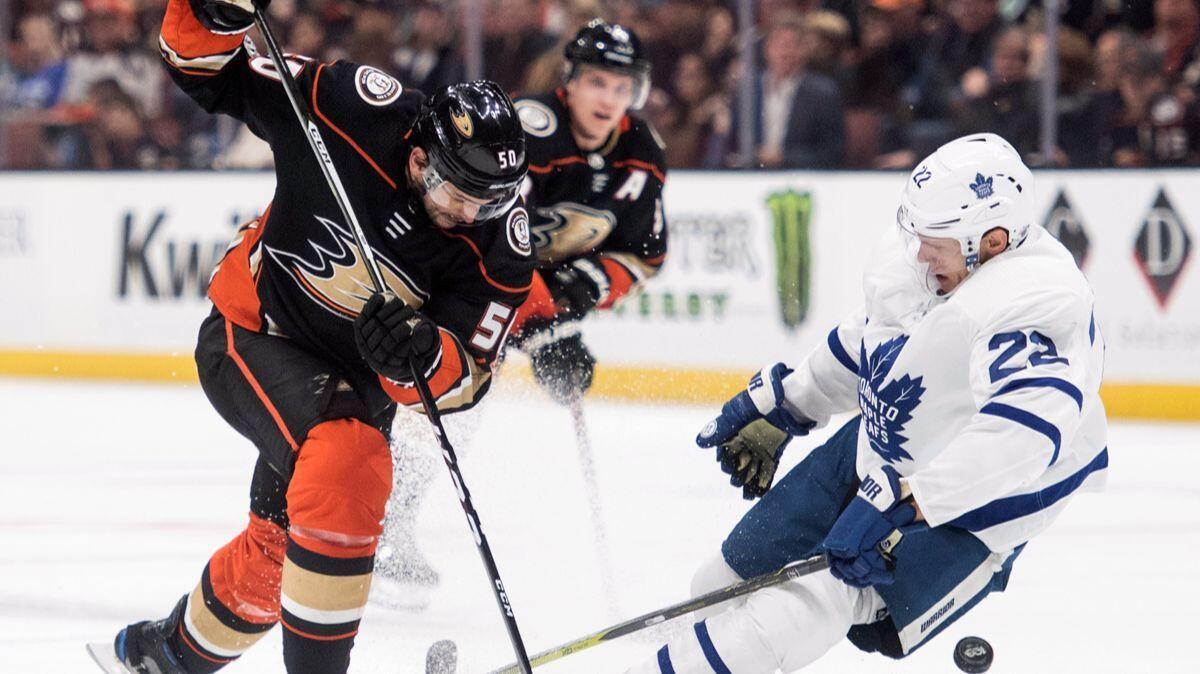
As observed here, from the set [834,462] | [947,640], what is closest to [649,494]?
[947,640]

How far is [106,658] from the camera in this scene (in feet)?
9.73

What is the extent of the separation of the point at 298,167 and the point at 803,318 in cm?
358

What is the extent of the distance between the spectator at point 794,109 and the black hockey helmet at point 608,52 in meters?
2.31

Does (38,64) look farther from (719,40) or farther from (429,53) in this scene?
(719,40)

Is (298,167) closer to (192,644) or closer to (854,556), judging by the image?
(192,644)

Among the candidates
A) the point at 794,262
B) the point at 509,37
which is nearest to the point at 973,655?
the point at 794,262

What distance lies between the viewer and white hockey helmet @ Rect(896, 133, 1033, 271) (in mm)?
2342

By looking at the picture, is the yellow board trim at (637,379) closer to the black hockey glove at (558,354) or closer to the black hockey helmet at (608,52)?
the black hockey glove at (558,354)

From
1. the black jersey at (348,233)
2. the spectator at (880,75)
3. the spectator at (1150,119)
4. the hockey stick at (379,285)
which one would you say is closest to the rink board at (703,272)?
the spectator at (1150,119)

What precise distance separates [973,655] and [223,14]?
1.69 m

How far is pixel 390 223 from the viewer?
271 centimetres

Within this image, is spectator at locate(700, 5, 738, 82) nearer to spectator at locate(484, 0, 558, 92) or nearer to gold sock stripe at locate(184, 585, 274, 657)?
spectator at locate(484, 0, 558, 92)

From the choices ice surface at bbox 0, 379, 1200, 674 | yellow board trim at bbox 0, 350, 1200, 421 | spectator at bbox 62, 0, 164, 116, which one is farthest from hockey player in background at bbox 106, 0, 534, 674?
spectator at bbox 62, 0, 164, 116

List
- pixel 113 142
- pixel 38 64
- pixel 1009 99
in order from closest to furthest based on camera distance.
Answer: pixel 1009 99, pixel 113 142, pixel 38 64
